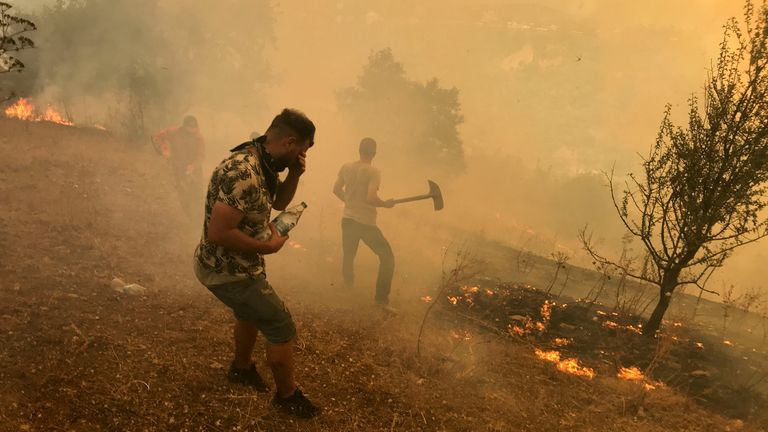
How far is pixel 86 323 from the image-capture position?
153 inches

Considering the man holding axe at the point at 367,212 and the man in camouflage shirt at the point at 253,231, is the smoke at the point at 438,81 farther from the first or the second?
the man in camouflage shirt at the point at 253,231

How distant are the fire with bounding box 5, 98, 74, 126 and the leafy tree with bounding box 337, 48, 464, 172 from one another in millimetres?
15148

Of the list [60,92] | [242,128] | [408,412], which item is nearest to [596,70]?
[242,128]

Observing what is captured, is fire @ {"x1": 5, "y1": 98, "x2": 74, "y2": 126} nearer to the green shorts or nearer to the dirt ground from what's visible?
the dirt ground

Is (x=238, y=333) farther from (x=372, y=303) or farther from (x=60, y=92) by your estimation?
(x=60, y=92)

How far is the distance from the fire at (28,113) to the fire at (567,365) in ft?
47.5

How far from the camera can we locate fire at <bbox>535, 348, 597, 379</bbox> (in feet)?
15.7

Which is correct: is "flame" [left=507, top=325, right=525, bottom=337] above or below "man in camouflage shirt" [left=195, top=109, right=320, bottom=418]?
below

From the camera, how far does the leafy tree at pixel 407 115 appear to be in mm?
24672

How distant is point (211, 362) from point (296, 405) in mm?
1005

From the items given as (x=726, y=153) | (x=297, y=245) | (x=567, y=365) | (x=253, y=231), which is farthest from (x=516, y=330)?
(x=297, y=245)

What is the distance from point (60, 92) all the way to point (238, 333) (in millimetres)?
18024

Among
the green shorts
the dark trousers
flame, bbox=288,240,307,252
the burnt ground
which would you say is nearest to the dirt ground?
the burnt ground

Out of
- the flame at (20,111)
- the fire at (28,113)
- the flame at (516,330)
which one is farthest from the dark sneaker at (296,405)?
the flame at (20,111)
